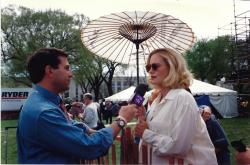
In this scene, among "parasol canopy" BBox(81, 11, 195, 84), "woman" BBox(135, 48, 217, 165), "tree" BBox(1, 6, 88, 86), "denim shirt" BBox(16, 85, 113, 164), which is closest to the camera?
"denim shirt" BBox(16, 85, 113, 164)

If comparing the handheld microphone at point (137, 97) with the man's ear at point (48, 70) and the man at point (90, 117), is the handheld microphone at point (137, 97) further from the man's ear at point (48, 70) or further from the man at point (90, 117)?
the man at point (90, 117)

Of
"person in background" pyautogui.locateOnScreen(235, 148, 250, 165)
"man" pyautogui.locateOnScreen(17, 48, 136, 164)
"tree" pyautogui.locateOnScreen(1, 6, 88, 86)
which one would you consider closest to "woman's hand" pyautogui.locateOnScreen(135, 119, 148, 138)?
"man" pyautogui.locateOnScreen(17, 48, 136, 164)

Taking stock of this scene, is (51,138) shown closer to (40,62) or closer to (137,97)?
(40,62)

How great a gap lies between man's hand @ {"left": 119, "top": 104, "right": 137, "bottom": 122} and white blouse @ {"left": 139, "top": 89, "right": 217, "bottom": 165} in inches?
6.3

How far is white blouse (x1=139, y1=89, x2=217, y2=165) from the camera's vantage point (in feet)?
7.16

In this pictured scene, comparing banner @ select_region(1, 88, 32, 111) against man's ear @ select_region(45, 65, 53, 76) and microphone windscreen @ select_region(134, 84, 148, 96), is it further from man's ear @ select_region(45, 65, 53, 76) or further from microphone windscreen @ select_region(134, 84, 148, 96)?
man's ear @ select_region(45, 65, 53, 76)

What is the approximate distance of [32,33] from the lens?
3741 cm

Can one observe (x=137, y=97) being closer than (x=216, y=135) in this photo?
Yes

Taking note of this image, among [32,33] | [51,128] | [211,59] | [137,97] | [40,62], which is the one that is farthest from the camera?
[211,59]

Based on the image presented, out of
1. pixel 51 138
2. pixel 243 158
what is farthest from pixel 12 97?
pixel 51 138

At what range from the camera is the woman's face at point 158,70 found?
2.46m

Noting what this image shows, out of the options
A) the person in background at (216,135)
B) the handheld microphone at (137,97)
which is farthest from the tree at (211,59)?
the handheld microphone at (137,97)

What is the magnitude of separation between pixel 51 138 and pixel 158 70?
910 millimetres

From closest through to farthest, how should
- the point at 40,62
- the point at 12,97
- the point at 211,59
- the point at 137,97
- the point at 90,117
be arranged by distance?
1. the point at 40,62
2. the point at 137,97
3. the point at 90,117
4. the point at 12,97
5. the point at 211,59
